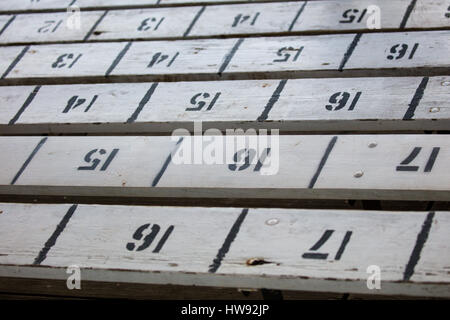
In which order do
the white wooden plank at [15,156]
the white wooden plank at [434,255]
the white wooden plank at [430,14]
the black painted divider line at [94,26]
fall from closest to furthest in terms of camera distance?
the white wooden plank at [434,255] < the white wooden plank at [15,156] < the white wooden plank at [430,14] < the black painted divider line at [94,26]

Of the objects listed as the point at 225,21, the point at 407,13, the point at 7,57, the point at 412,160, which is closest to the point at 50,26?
the point at 7,57

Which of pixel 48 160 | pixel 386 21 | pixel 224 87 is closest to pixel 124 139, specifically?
pixel 48 160

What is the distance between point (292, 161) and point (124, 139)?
708mm

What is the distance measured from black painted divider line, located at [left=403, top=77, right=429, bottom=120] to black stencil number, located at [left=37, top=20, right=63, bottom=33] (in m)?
2.12

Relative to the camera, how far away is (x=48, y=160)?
7.54ft

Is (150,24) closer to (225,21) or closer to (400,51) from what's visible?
(225,21)

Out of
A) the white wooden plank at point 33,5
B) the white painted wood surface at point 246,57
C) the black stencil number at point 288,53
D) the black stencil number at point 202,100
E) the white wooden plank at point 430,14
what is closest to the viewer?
the black stencil number at point 202,100

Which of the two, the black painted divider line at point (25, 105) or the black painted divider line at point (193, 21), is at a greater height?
the black painted divider line at point (193, 21)

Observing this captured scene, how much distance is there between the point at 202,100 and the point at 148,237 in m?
0.82

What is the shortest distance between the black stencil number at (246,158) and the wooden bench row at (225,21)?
1.05 metres

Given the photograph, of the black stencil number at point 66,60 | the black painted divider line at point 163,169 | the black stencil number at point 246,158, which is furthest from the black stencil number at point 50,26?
the black stencil number at point 246,158

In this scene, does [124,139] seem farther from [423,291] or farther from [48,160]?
[423,291]

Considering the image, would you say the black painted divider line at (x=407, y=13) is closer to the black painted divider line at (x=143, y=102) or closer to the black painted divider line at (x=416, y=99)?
the black painted divider line at (x=416, y=99)

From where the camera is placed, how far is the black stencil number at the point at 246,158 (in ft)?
6.77
